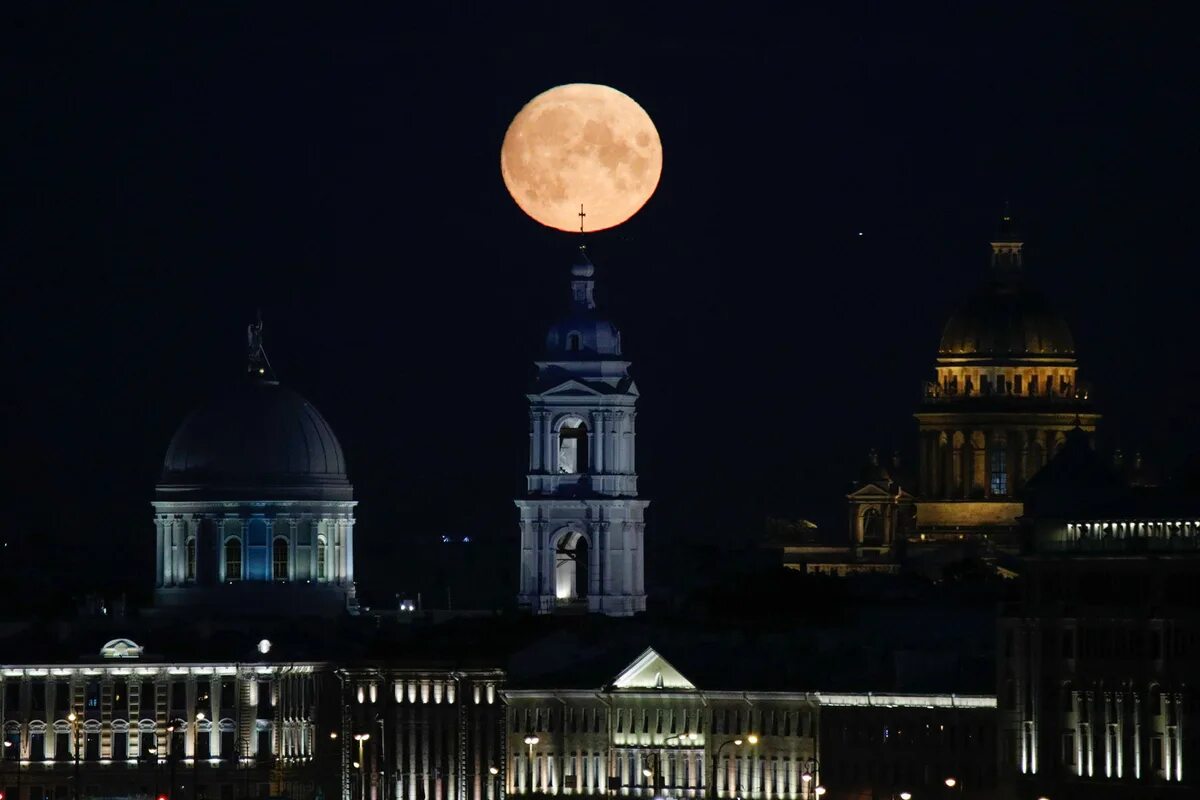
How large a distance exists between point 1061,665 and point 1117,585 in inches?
145

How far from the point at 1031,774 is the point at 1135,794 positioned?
8.50m

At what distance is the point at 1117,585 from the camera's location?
7776 inches

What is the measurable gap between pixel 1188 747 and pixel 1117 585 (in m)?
8.06

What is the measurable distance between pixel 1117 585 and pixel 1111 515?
2791 millimetres

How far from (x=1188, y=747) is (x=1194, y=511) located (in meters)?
8.51

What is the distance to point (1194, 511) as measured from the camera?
643 feet

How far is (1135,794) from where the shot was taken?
191m

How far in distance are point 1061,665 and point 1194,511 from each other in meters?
7.02

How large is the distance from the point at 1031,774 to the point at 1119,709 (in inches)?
187

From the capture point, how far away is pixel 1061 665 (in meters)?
200

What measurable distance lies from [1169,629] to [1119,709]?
2.96 m

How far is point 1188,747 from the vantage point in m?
191

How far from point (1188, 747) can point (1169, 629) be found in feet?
16.4
